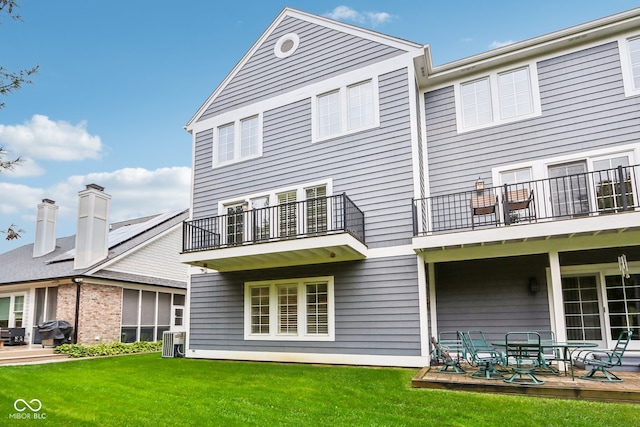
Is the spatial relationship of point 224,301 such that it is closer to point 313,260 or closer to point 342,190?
point 313,260

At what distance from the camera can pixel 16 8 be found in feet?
13.0

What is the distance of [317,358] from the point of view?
10.4 meters

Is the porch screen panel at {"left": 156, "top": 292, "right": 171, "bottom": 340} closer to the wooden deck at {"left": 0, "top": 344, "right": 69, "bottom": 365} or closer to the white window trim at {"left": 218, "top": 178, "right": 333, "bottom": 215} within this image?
the wooden deck at {"left": 0, "top": 344, "right": 69, "bottom": 365}

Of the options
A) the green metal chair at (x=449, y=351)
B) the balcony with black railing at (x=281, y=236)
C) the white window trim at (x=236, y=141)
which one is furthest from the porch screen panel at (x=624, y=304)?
the white window trim at (x=236, y=141)

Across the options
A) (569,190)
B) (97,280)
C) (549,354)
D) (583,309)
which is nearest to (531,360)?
(549,354)

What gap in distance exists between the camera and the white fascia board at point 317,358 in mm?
9258

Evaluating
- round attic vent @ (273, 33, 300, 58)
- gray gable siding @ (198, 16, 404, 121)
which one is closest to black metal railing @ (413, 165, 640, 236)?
gray gable siding @ (198, 16, 404, 121)

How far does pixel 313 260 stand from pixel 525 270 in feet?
16.0

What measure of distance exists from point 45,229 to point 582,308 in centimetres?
2050

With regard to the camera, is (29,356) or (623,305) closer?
(623,305)

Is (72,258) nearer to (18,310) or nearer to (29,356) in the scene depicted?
(18,310)

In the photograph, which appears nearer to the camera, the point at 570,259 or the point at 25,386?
the point at 25,386

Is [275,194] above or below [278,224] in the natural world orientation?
above

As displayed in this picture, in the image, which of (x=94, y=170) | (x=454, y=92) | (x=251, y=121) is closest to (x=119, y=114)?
(x=94, y=170)
